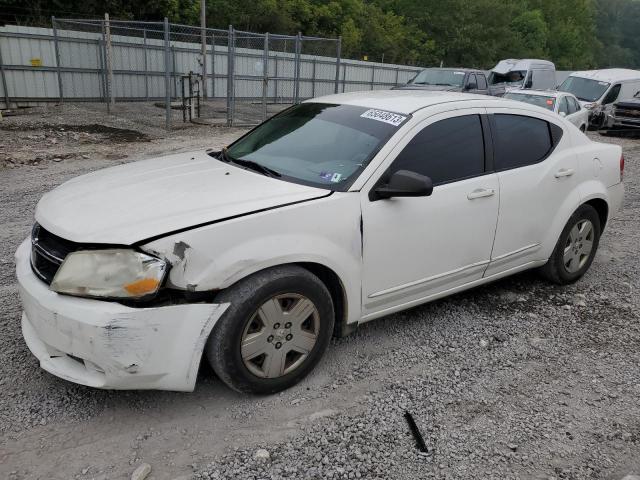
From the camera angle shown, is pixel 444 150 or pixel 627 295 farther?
pixel 627 295

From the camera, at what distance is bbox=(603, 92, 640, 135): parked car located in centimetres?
1725

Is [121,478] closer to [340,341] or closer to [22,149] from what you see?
[340,341]

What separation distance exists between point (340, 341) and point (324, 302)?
762 millimetres

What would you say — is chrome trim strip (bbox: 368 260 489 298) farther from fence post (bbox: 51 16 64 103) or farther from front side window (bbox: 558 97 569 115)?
fence post (bbox: 51 16 64 103)

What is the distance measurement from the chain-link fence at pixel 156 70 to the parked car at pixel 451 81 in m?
2.68

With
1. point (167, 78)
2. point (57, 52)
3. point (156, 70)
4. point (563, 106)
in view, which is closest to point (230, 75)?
point (167, 78)

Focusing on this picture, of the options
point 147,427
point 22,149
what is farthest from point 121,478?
point 22,149

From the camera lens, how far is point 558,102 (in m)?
14.0

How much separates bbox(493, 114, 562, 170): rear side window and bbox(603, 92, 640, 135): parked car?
15.3m

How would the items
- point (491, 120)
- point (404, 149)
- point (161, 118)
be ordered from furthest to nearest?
point (161, 118), point (491, 120), point (404, 149)

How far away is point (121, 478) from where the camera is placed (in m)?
2.47

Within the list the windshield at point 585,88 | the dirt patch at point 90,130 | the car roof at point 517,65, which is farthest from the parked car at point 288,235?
the car roof at point 517,65

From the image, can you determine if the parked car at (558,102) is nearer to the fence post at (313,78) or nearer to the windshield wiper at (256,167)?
the fence post at (313,78)

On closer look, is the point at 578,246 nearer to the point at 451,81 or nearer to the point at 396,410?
the point at 396,410
